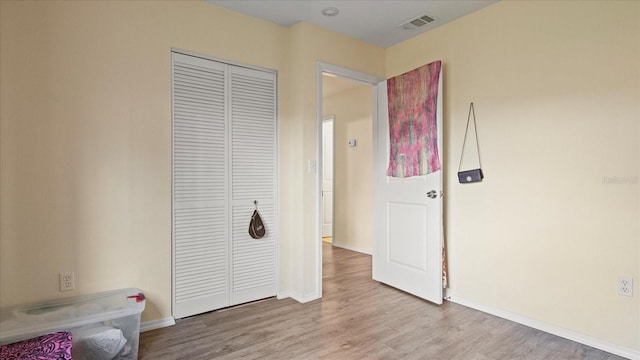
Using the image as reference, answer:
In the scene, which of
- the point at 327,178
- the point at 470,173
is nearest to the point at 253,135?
the point at 470,173

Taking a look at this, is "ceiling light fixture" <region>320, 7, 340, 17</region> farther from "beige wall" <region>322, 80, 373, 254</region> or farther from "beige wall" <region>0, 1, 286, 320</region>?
"beige wall" <region>322, 80, 373, 254</region>

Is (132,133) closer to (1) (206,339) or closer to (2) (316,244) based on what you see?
(1) (206,339)

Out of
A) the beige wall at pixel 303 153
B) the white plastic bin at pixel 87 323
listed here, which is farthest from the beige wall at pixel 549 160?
the white plastic bin at pixel 87 323

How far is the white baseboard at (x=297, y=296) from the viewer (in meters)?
3.09

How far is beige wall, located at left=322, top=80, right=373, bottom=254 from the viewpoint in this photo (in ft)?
16.4

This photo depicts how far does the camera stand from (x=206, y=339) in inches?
93.7

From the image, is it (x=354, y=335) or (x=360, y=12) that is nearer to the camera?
(x=354, y=335)

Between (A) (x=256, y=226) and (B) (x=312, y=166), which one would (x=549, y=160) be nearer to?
(B) (x=312, y=166)

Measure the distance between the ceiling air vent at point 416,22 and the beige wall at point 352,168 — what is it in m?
1.68

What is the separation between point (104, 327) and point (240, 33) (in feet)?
7.85

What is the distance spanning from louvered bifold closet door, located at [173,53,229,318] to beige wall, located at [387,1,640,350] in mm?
2001

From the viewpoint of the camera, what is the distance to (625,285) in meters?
2.16

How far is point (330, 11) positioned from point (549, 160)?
6.72ft

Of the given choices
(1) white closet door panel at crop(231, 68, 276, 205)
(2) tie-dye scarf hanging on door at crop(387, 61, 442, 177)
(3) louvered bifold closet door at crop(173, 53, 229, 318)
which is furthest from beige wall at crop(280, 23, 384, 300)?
(2) tie-dye scarf hanging on door at crop(387, 61, 442, 177)
